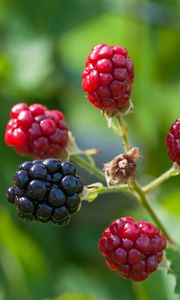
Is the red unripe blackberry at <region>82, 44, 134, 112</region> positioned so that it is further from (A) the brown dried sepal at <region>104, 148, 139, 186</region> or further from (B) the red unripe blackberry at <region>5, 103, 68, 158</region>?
(B) the red unripe blackberry at <region>5, 103, 68, 158</region>

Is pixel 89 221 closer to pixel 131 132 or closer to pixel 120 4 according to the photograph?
pixel 131 132

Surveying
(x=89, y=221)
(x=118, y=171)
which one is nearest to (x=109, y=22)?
(x=89, y=221)

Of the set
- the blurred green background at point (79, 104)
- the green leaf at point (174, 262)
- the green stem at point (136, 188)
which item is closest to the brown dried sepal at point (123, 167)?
the green stem at point (136, 188)

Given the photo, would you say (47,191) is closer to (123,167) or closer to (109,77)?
(123,167)

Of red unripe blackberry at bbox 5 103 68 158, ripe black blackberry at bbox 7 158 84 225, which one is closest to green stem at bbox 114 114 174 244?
ripe black blackberry at bbox 7 158 84 225

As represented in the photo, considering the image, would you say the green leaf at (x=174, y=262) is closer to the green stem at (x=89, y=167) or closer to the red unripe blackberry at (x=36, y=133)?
the green stem at (x=89, y=167)

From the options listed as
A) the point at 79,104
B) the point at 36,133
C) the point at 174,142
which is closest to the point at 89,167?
the point at 36,133

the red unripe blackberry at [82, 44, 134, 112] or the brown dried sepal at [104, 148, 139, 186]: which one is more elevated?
the red unripe blackberry at [82, 44, 134, 112]
